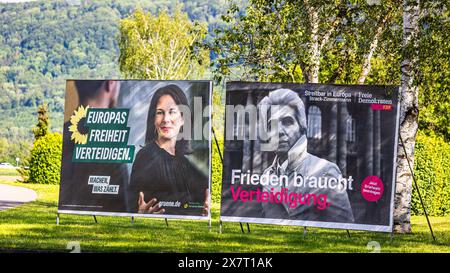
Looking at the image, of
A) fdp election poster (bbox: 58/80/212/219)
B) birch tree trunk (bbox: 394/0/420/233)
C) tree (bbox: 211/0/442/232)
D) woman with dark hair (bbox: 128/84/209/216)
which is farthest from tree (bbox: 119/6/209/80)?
woman with dark hair (bbox: 128/84/209/216)

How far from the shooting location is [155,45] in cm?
8481

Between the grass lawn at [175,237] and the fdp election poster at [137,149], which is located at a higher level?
the fdp election poster at [137,149]

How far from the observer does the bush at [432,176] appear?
100 feet

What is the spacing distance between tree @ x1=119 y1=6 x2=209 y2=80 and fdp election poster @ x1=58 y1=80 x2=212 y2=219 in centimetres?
6490

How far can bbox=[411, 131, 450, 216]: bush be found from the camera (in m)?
30.5

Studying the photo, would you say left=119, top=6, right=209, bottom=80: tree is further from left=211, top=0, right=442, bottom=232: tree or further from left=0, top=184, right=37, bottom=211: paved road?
left=211, top=0, right=442, bottom=232: tree

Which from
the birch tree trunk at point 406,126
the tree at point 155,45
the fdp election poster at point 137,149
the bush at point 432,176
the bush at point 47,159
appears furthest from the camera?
the tree at point 155,45

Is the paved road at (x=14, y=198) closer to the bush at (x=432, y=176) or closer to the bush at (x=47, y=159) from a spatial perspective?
the bush at (x=47, y=159)

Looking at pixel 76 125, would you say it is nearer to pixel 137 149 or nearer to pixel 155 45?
pixel 137 149

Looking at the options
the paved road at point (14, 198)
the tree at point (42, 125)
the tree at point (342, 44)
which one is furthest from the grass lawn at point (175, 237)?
the tree at point (42, 125)

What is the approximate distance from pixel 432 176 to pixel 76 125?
16659 mm

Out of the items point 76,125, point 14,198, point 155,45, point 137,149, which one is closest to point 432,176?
point 14,198
